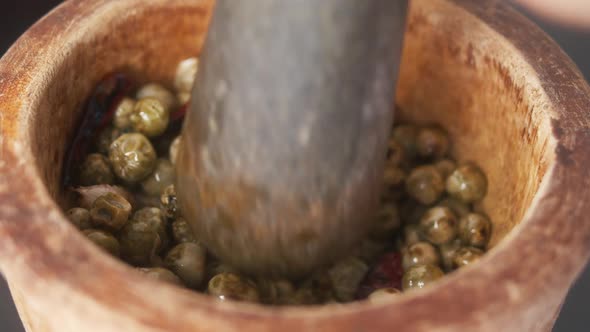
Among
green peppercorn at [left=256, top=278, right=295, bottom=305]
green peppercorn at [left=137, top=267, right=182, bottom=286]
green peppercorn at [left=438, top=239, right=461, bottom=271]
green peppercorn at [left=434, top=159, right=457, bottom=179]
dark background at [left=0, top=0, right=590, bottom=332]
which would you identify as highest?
green peppercorn at [left=434, top=159, right=457, bottom=179]

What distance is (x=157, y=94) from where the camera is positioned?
1.08m

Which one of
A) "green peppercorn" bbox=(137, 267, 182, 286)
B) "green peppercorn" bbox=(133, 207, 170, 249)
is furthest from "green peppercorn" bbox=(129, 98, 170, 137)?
"green peppercorn" bbox=(137, 267, 182, 286)

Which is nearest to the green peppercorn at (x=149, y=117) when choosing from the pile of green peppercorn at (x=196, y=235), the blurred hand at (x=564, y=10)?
the pile of green peppercorn at (x=196, y=235)

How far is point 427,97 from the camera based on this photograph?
3.63ft

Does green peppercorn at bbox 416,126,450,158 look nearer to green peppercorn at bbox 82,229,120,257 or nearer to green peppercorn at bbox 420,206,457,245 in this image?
green peppercorn at bbox 420,206,457,245

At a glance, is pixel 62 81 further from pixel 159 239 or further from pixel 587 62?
pixel 587 62

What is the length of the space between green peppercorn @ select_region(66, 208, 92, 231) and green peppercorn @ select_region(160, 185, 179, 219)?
0.12 m

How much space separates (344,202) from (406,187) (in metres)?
0.26

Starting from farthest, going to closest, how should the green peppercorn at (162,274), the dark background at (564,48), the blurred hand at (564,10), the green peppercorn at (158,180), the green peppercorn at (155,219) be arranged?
the blurred hand at (564,10) → the dark background at (564,48) → the green peppercorn at (158,180) → the green peppercorn at (155,219) → the green peppercorn at (162,274)

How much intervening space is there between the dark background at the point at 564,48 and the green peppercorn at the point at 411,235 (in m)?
0.40

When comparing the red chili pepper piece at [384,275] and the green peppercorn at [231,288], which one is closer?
A: the green peppercorn at [231,288]

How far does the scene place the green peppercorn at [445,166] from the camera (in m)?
1.06

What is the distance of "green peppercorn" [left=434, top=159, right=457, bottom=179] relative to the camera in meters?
1.06

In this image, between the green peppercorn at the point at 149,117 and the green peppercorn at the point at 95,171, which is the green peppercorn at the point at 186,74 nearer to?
the green peppercorn at the point at 149,117
